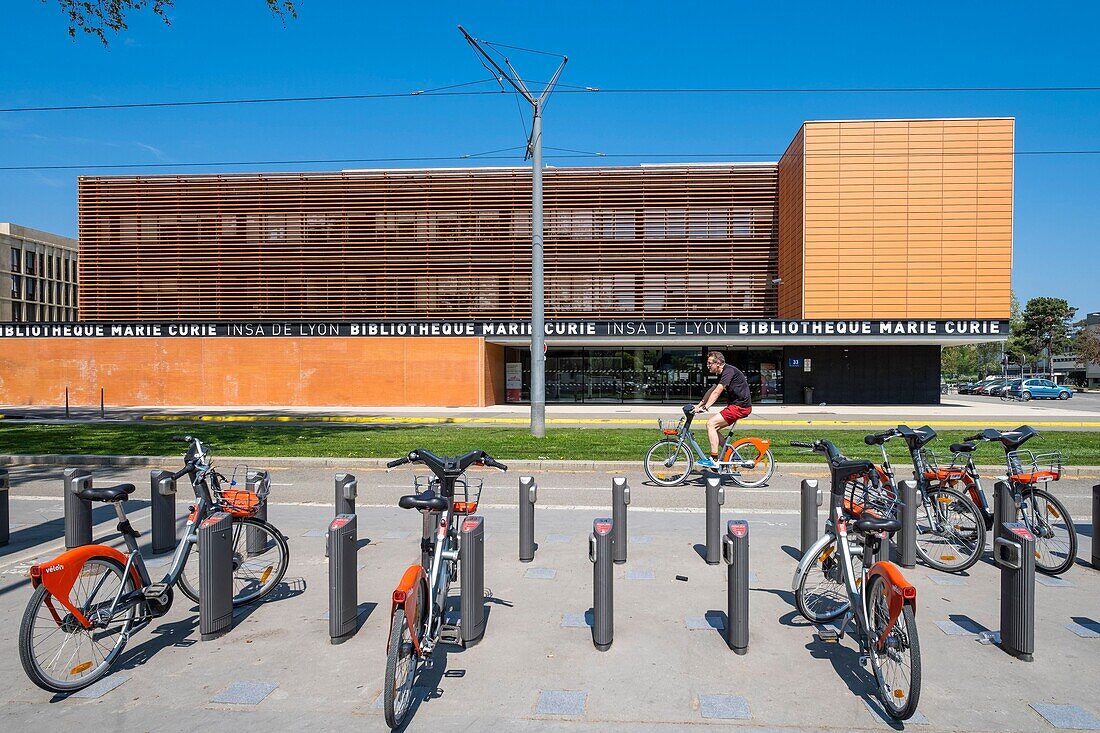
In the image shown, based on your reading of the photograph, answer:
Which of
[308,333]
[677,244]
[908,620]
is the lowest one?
[908,620]

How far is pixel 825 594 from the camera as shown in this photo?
216 inches

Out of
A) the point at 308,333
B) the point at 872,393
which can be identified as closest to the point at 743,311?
the point at 872,393

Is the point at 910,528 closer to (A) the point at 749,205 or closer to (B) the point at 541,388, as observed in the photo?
(B) the point at 541,388

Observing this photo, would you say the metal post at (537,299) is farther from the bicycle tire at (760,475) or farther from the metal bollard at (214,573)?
the metal bollard at (214,573)

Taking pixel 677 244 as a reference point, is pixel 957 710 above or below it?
below

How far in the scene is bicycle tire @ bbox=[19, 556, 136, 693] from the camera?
384cm

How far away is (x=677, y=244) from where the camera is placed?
1387 inches

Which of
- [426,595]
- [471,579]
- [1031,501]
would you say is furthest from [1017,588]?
[426,595]

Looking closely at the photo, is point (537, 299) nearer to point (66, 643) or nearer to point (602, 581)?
point (602, 581)

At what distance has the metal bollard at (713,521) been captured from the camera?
6.80 metres

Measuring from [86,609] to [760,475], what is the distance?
30.7ft

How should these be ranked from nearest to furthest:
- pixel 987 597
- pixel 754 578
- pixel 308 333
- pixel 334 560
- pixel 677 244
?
pixel 334 560 → pixel 987 597 → pixel 754 578 → pixel 308 333 → pixel 677 244

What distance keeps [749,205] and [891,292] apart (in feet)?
27.2

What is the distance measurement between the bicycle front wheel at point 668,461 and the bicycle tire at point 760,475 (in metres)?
0.73
